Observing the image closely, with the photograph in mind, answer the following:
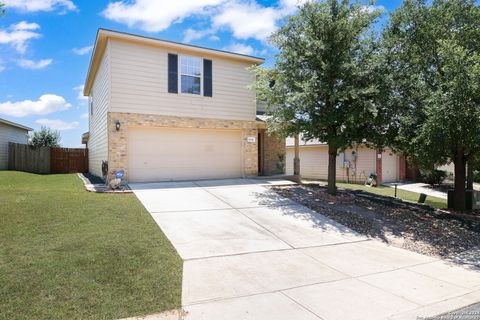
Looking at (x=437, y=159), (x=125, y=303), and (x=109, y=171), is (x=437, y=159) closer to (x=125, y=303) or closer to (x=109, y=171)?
(x=125, y=303)

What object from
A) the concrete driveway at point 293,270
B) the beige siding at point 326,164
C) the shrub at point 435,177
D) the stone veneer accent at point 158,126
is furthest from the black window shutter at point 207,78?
the shrub at point 435,177

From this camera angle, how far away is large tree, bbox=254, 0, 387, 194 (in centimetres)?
1032

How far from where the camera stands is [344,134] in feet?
36.2

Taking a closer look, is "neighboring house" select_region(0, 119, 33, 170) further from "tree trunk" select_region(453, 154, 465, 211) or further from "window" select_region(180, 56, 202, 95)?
"tree trunk" select_region(453, 154, 465, 211)

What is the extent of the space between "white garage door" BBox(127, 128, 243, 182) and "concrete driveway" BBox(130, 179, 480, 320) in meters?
3.71

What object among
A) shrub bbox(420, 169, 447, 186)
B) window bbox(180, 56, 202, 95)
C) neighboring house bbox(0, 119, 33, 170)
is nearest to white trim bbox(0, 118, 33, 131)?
neighboring house bbox(0, 119, 33, 170)

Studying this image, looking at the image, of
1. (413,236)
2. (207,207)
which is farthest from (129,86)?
(413,236)

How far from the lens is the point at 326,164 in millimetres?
23938

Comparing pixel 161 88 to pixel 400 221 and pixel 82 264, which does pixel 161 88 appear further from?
pixel 400 221

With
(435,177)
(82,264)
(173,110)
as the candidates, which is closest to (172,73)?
(173,110)

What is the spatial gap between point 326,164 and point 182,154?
13.2 metres

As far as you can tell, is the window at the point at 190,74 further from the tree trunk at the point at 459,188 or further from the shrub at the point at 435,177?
the shrub at the point at 435,177

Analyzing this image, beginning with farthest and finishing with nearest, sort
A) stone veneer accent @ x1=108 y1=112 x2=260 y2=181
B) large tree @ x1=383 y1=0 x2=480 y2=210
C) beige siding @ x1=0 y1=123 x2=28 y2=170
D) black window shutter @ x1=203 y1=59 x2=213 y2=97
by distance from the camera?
beige siding @ x1=0 y1=123 x2=28 y2=170, black window shutter @ x1=203 y1=59 x2=213 y2=97, stone veneer accent @ x1=108 y1=112 x2=260 y2=181, large tree @ x1=383 y1=0 x2=480 y2=210

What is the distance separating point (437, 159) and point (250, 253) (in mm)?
6824
